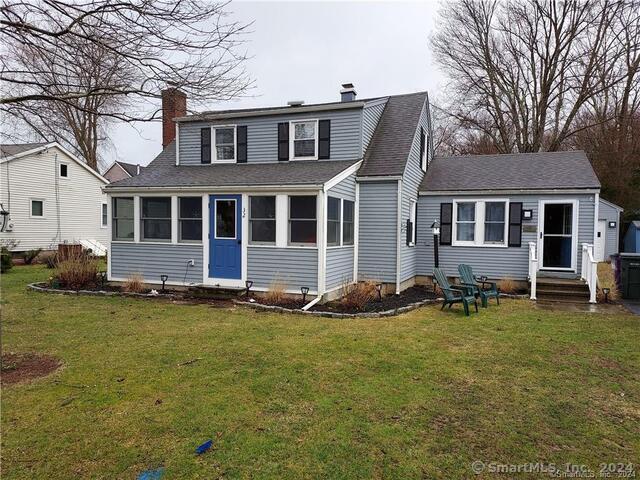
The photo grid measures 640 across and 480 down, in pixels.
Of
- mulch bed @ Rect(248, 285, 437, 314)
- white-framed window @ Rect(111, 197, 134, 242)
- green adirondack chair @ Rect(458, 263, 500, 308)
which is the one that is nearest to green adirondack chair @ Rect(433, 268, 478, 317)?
green adirondack chair @ Rect(458, 263, 500, 308)

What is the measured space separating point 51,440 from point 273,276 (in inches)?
266

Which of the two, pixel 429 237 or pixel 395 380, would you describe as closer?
pixel 395 380

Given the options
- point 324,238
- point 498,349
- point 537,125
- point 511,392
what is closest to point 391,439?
point 511,392

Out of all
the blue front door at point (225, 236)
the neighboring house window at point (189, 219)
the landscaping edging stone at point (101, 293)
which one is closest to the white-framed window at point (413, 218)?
the blue front door at point (225, 236)

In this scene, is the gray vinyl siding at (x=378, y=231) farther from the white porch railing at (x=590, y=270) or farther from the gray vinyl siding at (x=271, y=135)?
the white porch railing at (x=590, y=270)

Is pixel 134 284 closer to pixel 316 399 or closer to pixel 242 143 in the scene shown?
pixel 242 143

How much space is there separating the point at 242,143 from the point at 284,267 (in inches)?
189

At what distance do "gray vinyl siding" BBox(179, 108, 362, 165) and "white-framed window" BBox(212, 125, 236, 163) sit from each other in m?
0.26

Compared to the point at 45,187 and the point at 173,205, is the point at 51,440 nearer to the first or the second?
the point at 173,205

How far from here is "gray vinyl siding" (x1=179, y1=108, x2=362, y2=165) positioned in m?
11.5

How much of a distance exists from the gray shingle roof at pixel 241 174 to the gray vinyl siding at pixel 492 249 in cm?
358

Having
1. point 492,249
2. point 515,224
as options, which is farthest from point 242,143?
point 515,224

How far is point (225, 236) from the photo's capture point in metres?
10.5

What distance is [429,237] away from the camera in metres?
13.2
